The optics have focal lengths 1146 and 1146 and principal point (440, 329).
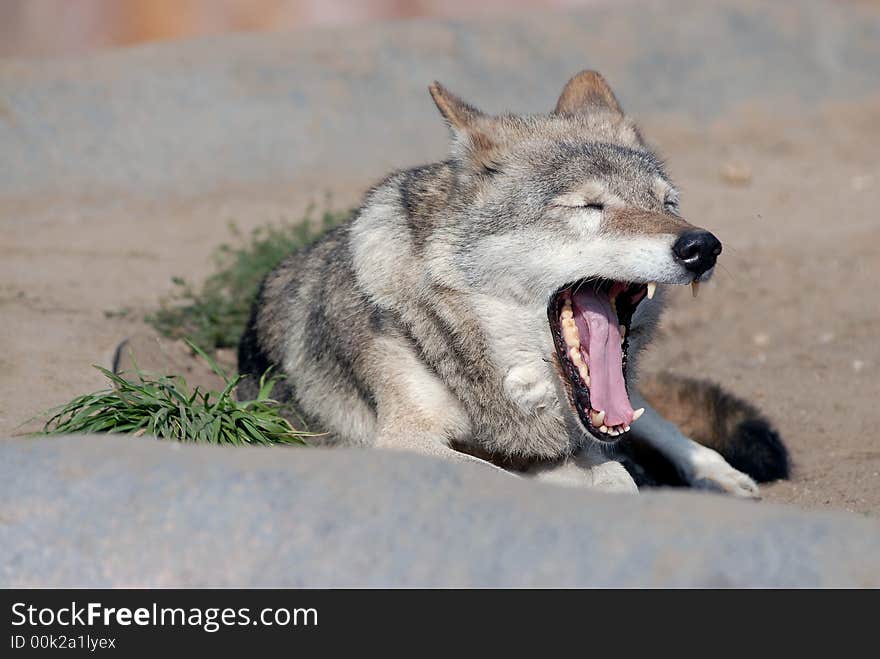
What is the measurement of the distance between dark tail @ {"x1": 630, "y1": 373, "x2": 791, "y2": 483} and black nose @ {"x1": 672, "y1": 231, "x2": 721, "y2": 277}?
1.76 meters

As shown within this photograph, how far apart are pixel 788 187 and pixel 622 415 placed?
6716 mm

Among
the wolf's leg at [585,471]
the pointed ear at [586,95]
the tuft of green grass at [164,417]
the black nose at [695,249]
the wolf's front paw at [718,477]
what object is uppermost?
the pointed ear at [586,95]

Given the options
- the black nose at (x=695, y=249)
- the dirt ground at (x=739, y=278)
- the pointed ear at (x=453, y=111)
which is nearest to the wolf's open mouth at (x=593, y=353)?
the black nose at (x=695, y=249)

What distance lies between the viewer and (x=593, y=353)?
4.34m

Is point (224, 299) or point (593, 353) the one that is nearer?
point (593, 353)

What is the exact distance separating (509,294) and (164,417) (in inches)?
56.5

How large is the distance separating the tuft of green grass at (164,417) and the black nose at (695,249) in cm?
172

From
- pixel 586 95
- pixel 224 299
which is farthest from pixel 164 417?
pixel 224 299

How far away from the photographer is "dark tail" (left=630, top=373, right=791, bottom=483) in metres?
5.49

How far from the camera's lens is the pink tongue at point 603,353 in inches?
169

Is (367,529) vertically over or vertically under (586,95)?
under

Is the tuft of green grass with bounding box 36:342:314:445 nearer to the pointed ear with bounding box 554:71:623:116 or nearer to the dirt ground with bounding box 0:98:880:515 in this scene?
the dirt ground with bounding box 0:98:880:515

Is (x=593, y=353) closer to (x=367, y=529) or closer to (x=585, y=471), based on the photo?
(x=585, y=471)

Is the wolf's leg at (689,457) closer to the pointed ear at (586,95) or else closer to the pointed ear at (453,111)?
the pointed ear at (586,95)
